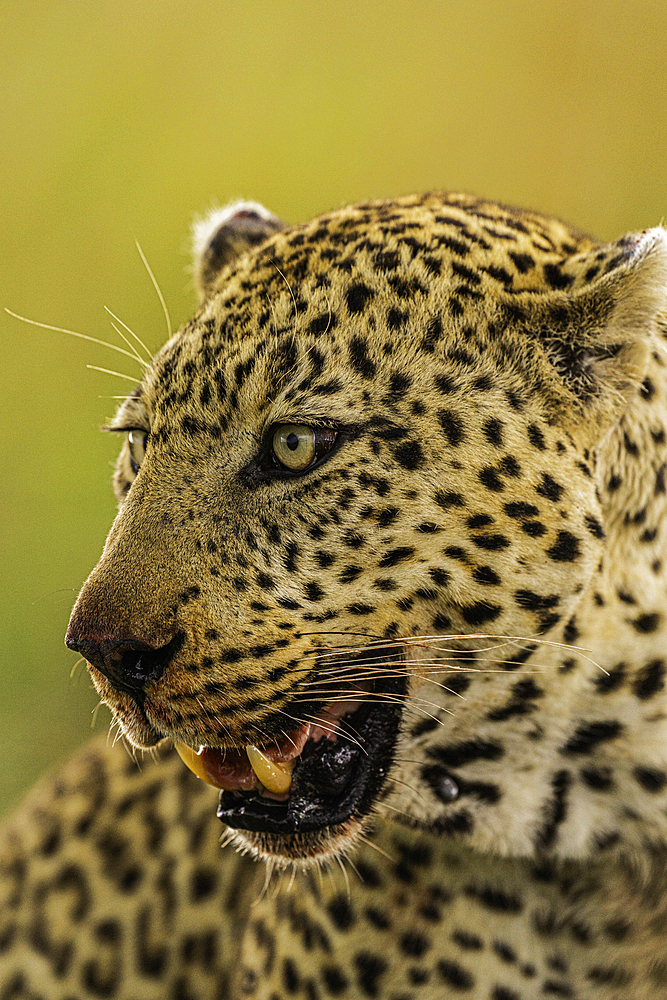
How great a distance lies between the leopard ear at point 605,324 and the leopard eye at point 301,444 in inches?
21.6

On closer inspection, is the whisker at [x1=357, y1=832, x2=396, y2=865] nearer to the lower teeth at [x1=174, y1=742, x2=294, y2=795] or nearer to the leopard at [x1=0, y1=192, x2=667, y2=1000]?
the leopard at [x1=0, y1=192, x2=667, y2=1000]

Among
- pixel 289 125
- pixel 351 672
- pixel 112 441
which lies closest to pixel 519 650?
pixel 351 672

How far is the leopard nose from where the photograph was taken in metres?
2.38

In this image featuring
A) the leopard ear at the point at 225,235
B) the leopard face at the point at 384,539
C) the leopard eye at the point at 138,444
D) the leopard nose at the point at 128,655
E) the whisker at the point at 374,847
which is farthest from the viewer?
the leopard ear at the point at 225,235

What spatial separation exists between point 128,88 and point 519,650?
25.8 ft

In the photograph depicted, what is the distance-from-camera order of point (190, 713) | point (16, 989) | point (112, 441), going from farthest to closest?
point (112, 441)
point (16, 989)
point (190, 713)

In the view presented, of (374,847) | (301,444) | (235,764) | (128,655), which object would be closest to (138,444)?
(301,444)

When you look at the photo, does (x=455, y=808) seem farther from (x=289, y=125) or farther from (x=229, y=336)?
(x=289, y=125)

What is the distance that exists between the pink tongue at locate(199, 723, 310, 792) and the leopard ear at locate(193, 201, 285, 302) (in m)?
1.33

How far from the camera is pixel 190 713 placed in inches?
98.2

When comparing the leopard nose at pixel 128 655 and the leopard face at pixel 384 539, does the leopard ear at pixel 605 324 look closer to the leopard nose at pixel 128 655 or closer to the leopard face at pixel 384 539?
the leopard face at pixel 384 539

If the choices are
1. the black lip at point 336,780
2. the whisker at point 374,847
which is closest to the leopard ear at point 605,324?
the black lip at point 336,780

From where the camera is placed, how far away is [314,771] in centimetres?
275

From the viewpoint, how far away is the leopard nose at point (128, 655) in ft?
7.82
